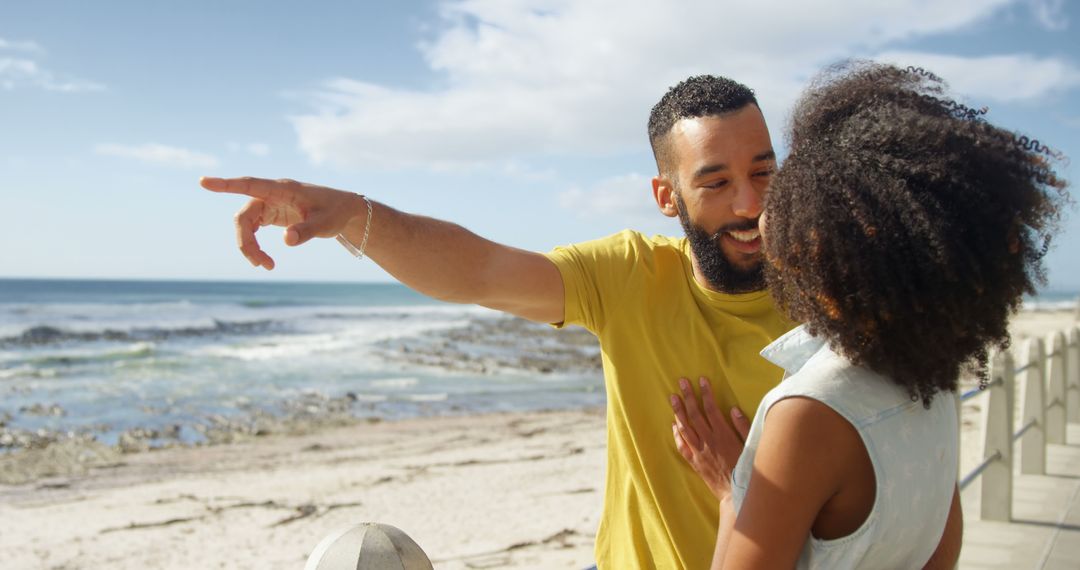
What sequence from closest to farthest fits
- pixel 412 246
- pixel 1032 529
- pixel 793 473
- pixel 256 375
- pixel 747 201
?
pixel 793 473 < pixel 412 246 < pixel 747 201 < pixel 1032 529 < pixel 256 375

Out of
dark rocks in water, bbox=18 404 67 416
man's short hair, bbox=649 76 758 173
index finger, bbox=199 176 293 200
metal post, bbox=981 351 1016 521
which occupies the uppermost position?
man's short hair, bbox=649 76 758 173

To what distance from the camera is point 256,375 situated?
19.4m

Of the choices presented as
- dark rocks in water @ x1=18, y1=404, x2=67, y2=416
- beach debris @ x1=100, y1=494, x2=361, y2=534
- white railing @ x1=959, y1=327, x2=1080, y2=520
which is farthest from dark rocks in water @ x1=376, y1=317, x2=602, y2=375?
white railing @ x1=959, y1=327, x2=1080, y2=520

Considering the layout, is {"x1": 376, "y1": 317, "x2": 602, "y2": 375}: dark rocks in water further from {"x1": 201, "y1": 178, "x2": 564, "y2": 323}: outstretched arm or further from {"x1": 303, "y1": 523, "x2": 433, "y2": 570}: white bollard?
{"x1": 303, "y1": 523, "x2": 433, "y2": 570}: white bollard

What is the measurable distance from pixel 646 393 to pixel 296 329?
1425 inches

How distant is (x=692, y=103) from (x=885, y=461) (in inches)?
47.3

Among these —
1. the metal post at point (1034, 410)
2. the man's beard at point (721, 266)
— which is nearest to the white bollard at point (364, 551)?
the man's beard at point (721, 266)

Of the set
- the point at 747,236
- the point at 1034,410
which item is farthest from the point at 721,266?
the point at 1034,410

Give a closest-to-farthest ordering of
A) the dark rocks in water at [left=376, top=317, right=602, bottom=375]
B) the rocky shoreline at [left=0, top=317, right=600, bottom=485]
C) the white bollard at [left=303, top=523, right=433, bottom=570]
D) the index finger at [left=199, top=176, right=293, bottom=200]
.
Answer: the white bollard at [left=303, top=523, right=433, bottom=570] → the index finger at [left=199, top=176, right=293, bottom=200] → the rocky shoreline at [left=0, top=317, right=600, bottom=485] → the dark rocks in water at [left=376, top=317, right=602, bottom=375]

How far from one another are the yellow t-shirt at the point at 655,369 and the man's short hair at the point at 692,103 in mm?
335

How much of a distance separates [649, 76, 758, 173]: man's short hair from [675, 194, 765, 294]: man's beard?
264 mm

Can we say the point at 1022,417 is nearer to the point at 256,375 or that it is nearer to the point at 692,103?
the point at 692,103

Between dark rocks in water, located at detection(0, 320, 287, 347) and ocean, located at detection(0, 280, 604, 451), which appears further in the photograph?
dark rocks in water, located at detection(0, 320, 287, 347)

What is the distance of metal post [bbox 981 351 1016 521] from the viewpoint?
5.08 m
